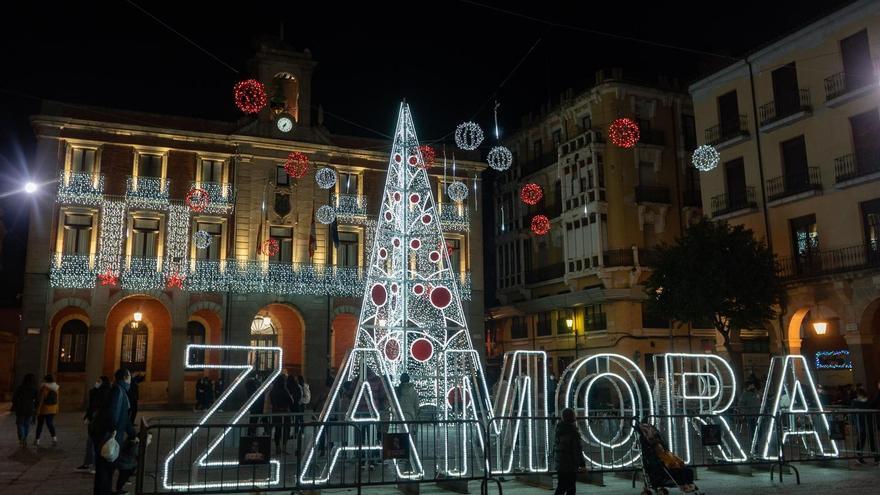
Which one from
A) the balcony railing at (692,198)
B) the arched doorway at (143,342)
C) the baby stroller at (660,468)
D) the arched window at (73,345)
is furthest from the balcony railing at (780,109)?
the arched window at (73,345)

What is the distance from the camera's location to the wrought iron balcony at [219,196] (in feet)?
103

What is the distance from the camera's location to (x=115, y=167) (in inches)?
1197

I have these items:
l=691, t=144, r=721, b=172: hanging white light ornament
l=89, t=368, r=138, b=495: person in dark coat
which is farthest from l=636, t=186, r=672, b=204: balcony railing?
l=89, t=368, r=138, b=495: person in dark coat

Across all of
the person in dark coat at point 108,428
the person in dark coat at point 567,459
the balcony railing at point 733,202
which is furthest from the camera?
the balcony railing at point 733,202

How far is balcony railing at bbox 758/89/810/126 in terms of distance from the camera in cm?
2489

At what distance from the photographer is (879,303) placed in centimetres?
2250

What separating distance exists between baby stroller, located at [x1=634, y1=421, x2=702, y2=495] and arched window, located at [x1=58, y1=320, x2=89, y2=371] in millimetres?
27404

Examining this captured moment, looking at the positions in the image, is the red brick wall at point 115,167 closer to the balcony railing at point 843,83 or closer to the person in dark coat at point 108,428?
the person in dark coat at point 108,428

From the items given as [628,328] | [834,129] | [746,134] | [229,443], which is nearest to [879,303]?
[834,129]

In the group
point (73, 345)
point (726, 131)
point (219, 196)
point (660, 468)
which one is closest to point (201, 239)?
point (219, 196)

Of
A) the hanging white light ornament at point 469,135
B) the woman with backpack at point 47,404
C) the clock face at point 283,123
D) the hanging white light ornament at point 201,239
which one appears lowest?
the woman with backpack at point 47,404

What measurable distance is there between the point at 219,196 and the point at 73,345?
879cm

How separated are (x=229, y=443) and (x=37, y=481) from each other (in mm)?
5899

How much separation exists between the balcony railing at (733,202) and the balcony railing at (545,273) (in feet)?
36.9
